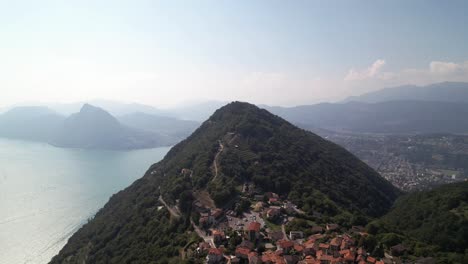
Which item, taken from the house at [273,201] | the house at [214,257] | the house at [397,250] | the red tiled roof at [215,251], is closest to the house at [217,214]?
the house at [273,201]

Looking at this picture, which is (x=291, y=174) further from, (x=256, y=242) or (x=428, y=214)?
(x=256, y=242)

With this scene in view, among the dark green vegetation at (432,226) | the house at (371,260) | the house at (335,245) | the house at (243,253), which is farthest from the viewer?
the dark green vegetation at (432,226)

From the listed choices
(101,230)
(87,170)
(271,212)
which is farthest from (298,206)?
(87,170)

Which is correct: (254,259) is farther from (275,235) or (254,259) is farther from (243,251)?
(275,235)

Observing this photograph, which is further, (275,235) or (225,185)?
(225,185)

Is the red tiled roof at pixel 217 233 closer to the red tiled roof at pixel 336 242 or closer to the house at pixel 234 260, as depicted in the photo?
the house at pixel 234 260

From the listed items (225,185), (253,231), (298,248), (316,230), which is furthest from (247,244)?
(225,185)
